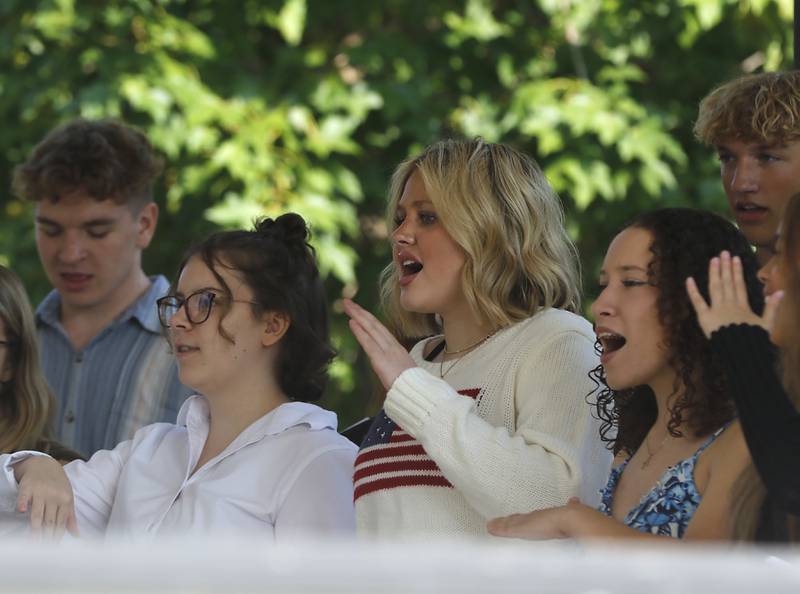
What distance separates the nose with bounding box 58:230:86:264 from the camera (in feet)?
11.0

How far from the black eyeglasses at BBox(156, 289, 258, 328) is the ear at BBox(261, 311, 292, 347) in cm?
12

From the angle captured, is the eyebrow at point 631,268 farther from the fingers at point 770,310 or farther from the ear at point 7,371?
the ear at point 7,371

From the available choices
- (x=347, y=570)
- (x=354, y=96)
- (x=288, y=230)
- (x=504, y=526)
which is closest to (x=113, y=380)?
(x=288, y=230)

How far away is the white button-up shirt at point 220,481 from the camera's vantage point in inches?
89.7

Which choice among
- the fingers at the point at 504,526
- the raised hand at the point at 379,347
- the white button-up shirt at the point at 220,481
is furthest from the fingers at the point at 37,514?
the fingers at the point at 504,526

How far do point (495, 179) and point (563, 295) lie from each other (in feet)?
0.79

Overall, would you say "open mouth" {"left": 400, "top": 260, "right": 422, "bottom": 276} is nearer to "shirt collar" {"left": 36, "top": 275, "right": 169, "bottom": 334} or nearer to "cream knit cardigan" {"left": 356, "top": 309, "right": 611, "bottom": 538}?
"cream knit cardigan" {"left": 356, "top": 309, "right": 611, "bottom": 538}

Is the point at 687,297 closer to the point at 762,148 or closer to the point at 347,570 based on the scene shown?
the point at 762,148

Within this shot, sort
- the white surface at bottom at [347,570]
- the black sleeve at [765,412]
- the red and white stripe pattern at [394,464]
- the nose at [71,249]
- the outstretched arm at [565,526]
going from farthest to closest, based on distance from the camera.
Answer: the nose at [71,249]
the red and white stripe pattern at [394,464]
the outstretched arm at [565,526]
the black sleeve at [765,412]
the white surface at bottom at [347,570]

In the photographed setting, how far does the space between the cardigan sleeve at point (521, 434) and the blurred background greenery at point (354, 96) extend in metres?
3.53

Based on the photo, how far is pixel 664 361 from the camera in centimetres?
196

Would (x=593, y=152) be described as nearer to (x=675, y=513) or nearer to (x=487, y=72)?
(x=487, y=72)

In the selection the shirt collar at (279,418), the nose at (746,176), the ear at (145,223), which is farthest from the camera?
the ear at (145,223)

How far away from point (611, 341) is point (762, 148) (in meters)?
0.74
